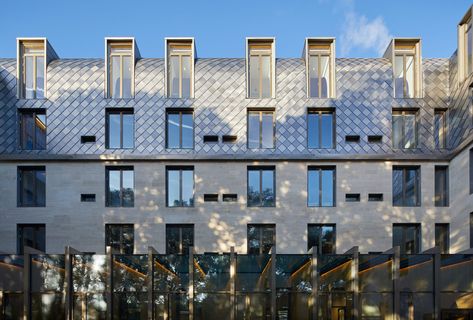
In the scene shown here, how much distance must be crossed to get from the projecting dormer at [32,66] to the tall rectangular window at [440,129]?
20.7 meters

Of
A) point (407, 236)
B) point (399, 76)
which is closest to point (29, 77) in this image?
point (399, 76)

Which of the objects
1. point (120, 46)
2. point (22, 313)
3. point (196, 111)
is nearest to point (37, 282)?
point (22, 313)

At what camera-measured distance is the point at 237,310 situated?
1972 cm

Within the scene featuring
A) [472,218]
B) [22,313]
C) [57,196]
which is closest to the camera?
[22,313]

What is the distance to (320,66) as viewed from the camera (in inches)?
1019

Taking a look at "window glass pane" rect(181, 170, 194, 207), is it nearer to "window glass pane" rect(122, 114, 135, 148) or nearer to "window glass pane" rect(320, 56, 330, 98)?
"window glass pane" rect(122, 114, 135, 148)

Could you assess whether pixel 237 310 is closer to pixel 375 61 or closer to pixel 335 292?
pixel 335 292

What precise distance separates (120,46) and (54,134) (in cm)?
587

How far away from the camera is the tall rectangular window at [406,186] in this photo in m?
24.5

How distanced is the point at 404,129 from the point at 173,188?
12636 millimetres

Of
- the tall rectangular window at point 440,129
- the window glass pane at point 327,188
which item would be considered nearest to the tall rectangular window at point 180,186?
the window glass pane at point 327,188

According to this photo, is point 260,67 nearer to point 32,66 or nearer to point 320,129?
point 320,129

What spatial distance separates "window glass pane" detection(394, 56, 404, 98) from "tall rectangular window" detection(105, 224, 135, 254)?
15.8m

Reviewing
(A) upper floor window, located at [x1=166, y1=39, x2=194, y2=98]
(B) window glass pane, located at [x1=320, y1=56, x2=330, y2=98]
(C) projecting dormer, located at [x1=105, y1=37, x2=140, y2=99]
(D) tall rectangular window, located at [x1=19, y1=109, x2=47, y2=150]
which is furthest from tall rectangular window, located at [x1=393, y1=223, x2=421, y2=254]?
(D) tall rectangular window, located at [x1=19, y1=109, x2=47, y2=150]
